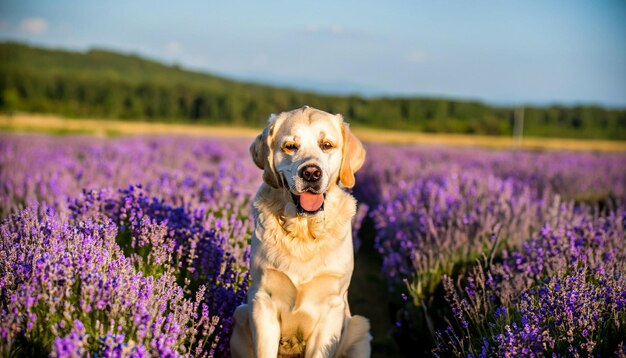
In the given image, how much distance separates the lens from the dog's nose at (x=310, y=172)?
8.54 feet

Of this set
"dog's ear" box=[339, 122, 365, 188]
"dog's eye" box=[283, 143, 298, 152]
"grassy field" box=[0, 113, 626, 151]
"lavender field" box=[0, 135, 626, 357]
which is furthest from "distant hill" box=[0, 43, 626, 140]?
"dog's eye" box=[283, 143, 298, 152]

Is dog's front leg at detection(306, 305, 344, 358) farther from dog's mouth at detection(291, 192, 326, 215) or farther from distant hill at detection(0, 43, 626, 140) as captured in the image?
distant hill at detection(0, 43, 626, 140)

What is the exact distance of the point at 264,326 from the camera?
257 cm

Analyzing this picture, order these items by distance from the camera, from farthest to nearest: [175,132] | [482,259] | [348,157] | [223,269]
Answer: [175,132] → [482,259] → [223,269] → [348,157]

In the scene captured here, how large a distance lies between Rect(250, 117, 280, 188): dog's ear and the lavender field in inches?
24.8

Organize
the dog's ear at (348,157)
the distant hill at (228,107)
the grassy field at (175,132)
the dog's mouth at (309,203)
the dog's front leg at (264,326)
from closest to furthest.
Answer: the dog's front leg at (264,326) < the dog's mouth at (309,203) < the dog's ear at (348,157) < the grassy field at (175,132) < the distant hill at (228,107)

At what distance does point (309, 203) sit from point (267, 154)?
0.35m

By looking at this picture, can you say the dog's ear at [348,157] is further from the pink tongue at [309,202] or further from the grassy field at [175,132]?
the grassy field at [175,132]

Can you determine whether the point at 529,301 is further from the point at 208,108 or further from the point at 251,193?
the point at 208,108

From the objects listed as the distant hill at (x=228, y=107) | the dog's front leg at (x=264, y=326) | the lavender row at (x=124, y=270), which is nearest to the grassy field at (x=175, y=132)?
the lavender row at (x=124, y=270)

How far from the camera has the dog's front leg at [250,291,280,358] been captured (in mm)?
2557

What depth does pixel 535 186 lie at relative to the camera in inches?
312

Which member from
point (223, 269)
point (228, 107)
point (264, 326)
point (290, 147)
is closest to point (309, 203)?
point (290, 147)

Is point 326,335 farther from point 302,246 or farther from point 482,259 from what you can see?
point 482,259
